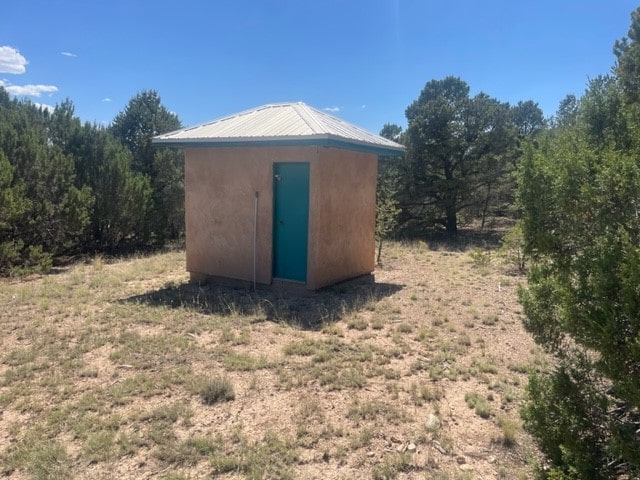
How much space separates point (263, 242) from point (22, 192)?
747 cm

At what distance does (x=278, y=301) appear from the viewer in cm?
749

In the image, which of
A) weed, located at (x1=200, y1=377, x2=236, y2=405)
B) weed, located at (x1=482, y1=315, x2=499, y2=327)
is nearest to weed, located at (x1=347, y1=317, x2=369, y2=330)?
weed, located at (x1=482, y1=315, x2=499, y2=327)

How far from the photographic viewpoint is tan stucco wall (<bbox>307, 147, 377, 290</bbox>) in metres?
7.68

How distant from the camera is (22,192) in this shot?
11.6 m

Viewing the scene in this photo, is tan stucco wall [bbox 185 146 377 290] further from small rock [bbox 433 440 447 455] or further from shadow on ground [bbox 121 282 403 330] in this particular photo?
small rock [bbox 433 440 447 455]

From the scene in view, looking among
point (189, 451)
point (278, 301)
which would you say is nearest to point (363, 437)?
point (189, 451)

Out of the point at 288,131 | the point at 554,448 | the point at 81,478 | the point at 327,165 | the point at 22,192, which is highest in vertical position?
the point at 288,131

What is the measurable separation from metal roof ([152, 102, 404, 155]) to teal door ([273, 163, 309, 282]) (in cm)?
61

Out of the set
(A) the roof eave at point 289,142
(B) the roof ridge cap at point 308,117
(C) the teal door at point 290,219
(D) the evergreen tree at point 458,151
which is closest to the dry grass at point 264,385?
(C) the teal door at point 290,219

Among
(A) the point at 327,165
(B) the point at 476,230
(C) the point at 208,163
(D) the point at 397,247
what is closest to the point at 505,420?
(A) the point at 327,165

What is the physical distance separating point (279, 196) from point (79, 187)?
30.7 feet

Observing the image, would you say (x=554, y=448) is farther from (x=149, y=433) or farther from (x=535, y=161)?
(x=149, y=433)

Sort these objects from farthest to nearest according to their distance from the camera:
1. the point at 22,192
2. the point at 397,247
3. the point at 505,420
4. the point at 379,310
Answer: the point at 397,247, the point at 22,192, the point at 379,310, the point at 505,420

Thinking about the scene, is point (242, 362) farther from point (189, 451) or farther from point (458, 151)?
point (458, 151)
